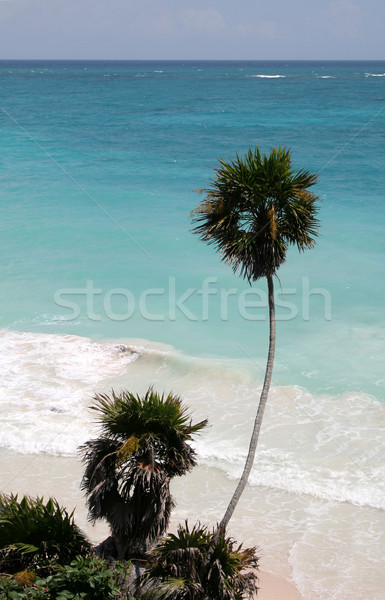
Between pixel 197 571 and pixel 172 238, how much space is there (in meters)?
22.5

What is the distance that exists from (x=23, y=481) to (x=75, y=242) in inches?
690

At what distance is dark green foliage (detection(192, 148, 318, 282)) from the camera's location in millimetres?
9164

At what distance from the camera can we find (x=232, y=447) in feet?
47.8

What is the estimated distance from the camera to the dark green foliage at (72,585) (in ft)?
24.7

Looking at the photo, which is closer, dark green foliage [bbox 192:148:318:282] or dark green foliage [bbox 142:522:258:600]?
dark green foliage [bbox 142:522:258:600]

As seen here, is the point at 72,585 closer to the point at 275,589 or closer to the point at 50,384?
the point at 275,589

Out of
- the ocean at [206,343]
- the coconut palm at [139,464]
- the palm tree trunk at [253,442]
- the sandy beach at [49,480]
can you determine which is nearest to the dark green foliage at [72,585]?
the coconut palm at [139,464]

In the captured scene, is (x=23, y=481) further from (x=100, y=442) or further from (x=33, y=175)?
(x=33, y=175)

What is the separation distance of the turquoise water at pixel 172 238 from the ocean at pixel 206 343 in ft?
0.34

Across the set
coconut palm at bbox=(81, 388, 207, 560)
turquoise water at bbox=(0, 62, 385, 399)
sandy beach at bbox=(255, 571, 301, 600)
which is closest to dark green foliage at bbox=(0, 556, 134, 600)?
coconut palm at bbox=(81, 388, 207, 560)

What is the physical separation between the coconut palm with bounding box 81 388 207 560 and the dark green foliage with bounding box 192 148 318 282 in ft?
8.15

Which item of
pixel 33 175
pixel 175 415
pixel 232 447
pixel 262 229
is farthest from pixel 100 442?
pixel 33 175

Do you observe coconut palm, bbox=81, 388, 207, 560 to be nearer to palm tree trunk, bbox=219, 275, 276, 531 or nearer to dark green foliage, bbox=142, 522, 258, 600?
dark green foliage, bbox=142, 522, 258, 600

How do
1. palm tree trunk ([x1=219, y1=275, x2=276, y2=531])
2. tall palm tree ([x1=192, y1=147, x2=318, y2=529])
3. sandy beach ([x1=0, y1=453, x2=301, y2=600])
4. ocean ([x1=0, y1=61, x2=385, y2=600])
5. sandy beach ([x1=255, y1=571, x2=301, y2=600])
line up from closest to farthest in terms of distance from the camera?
1. palm tree trunk ([x1=219, y1=275, x2=276, y2=531])
2. tall palm tree ([x1=192, y1=147, x2=318, y2=529])
3. sandy beach ([x1=255, y1=571, x2=301, y2=600])
4. sandy beach ([x1=0, y1=453, x2=301, y2=600])
5. ocean ([x1=0, y1=61, x2=385, y2=600])
